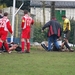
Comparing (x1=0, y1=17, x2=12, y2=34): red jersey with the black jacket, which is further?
the black jacket

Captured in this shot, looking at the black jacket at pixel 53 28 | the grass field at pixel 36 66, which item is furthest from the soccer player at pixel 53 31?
the grass field at pixel 36 66

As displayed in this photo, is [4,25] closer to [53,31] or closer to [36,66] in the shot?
[53,31]

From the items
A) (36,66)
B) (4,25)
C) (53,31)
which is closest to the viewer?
(36,66)

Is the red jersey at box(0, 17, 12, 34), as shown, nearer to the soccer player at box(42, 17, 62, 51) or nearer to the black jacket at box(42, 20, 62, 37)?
the soccer player at box(42, 17, 62, 51)

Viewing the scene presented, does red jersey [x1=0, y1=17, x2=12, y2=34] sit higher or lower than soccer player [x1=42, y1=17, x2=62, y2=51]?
higher

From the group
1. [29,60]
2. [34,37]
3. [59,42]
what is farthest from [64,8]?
[29,60]

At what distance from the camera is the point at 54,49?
24125mm

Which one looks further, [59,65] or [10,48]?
[10,48]

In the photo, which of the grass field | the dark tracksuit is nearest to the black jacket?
the dark tracksuit

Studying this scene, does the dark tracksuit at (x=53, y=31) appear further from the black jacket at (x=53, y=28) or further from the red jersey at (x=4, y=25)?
the red jersey at (x=4, y=25)

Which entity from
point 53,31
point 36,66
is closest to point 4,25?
point 53,31

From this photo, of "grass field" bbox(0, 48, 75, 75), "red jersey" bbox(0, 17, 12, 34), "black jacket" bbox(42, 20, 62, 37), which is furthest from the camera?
"black jacket" bbox(42, 20, 62, 37)

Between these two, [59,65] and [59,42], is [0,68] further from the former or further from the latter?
[59,42]

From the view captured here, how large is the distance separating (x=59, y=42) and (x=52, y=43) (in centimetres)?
35
